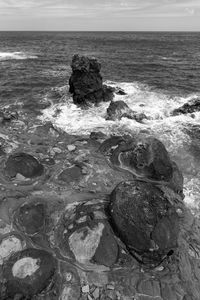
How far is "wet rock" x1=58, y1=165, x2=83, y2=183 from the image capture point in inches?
583

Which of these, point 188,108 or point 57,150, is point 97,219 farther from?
point 188,108

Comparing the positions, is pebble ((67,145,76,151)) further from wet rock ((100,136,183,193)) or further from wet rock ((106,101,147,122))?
wet rock ((106,101,147,122))

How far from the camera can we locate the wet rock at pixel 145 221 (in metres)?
9.93

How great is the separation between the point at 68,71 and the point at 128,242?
134ft

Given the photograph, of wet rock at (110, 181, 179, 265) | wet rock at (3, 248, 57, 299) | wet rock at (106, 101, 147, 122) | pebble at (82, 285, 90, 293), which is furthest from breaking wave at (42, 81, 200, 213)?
wet rock at (3, 248, 57, 299)

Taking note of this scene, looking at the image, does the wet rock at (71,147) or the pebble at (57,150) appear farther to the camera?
the wet rock at (71,147)

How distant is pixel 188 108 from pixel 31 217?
798 inches

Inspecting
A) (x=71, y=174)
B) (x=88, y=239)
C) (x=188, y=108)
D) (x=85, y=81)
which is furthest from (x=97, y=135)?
(x=188, y=108)

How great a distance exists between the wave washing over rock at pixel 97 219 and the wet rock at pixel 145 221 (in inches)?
1.5

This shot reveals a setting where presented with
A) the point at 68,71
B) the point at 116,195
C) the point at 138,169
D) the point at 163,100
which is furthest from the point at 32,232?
the point at 68,71

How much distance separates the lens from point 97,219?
11.2m

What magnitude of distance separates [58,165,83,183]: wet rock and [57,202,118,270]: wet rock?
3.31 meters

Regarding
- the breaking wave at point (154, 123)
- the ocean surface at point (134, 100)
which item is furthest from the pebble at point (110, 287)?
the breaking wave at point (154, 123)

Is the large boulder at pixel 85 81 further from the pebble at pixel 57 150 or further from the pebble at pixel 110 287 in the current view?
the pebble at pixel 110 287
